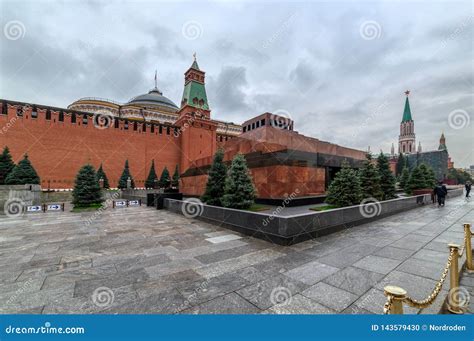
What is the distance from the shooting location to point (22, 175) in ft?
76.9

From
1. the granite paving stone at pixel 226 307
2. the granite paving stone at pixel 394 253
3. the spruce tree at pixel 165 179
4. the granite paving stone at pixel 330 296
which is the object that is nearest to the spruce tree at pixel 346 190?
the granite paving stone at pixel 394 253

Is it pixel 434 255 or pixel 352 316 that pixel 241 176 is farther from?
pixel 352 316

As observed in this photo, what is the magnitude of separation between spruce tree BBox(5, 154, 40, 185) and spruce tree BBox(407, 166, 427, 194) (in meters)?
41.9

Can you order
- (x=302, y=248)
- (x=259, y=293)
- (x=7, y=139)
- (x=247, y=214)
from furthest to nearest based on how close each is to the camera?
(x=7, y=139)
(x=247, y=214)
(x=302, y=248)
(x=259, y=293)

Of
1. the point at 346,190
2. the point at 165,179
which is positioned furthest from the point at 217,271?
the point at 165,179

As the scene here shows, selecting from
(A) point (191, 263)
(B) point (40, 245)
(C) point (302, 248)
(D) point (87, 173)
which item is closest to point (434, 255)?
(C) point (302, 248)

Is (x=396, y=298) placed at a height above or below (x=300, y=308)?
above

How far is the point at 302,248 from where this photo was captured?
20.9ft

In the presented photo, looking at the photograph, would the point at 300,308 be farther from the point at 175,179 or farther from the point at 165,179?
the point at 165,179

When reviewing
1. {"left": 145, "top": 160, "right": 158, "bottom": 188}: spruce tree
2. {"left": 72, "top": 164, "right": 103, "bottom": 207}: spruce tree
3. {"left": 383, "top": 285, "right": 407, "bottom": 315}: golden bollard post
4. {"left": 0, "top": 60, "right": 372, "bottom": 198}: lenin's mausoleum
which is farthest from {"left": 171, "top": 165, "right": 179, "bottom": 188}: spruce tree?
{"left": 383, "top": 285, "right": 407, "bottom": 315}: golden bollard post

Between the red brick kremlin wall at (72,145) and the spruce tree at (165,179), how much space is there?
2451 millimetres

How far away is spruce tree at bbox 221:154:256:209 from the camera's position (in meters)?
10.8

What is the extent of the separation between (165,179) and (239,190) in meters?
28.8

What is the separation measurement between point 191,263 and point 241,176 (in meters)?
6.34
